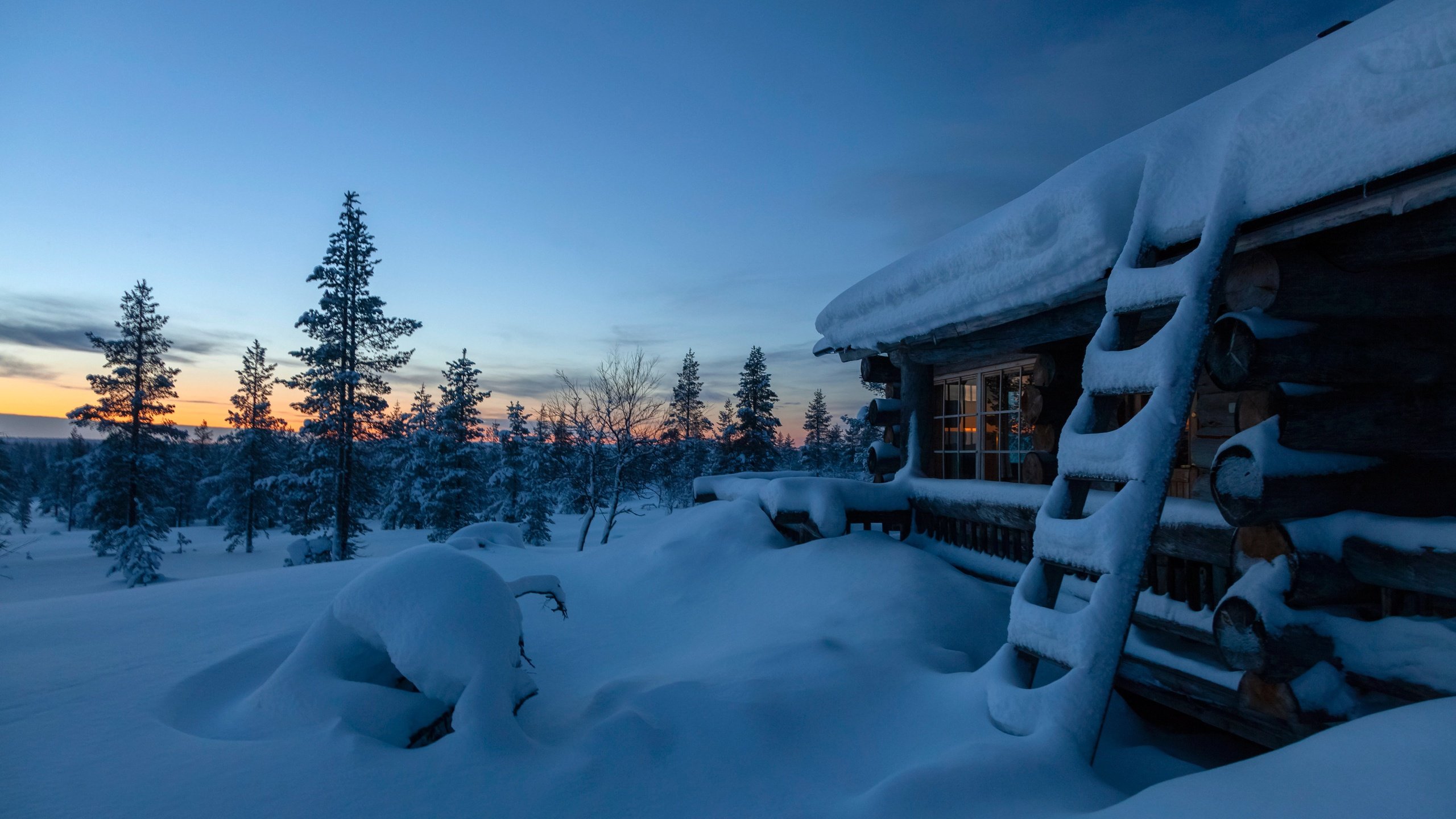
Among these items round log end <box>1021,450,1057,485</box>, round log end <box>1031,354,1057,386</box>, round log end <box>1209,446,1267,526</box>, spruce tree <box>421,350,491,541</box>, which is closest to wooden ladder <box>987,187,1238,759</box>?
round log end <box>1209,446,1267,526</box>

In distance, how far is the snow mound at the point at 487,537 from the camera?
11.9 metres

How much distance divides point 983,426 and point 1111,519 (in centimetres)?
519

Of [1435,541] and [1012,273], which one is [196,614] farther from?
[1435,541]

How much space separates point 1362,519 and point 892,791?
292 cm

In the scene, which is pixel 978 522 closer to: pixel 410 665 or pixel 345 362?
pixel 410 665

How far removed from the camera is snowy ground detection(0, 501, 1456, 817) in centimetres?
245

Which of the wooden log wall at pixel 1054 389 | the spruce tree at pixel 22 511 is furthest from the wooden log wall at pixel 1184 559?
the spruce tree at pixel 22 511

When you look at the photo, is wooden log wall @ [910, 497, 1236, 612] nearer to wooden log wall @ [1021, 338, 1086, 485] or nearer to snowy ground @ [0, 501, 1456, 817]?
wooden log wall @ [1021, 338, 1086, 485]

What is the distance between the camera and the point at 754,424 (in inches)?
1251

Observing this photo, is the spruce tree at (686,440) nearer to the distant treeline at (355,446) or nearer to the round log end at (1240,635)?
the distant treeline at (355,446)

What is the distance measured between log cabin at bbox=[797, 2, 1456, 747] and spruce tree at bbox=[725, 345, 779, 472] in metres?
26.7

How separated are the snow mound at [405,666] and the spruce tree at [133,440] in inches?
1051

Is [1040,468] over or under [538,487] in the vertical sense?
over

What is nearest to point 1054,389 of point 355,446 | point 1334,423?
point 1334,423
